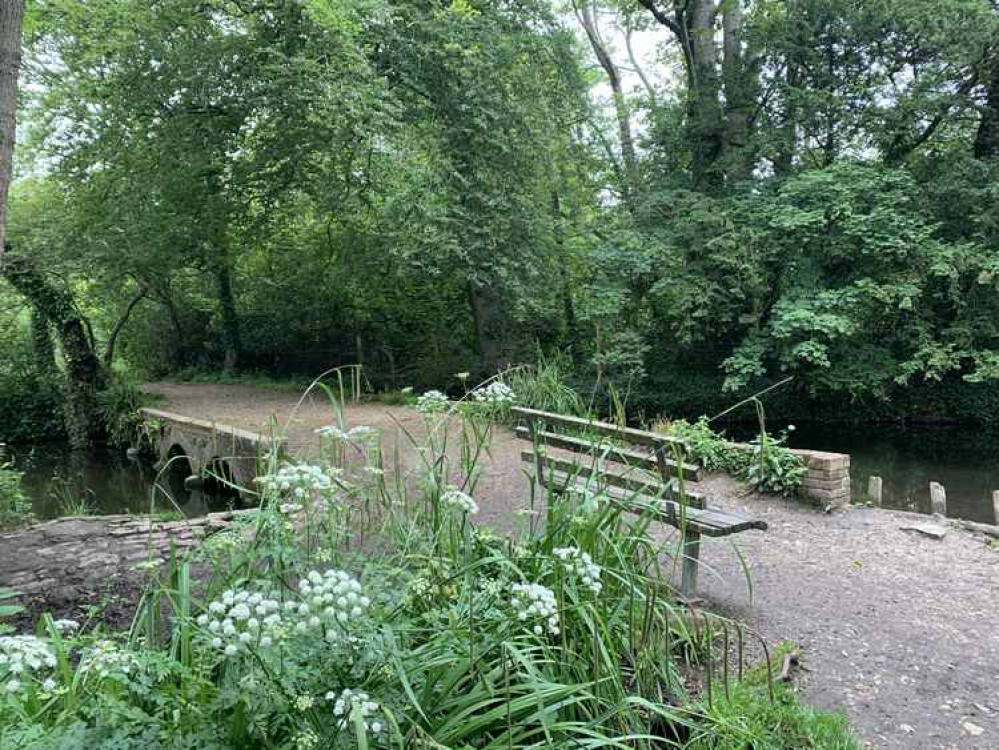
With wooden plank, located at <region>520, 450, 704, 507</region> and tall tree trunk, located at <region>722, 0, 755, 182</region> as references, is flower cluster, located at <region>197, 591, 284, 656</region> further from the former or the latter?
tall tree trunk, located at <region>722, 0, 755, 182</region>

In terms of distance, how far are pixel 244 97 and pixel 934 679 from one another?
10.5 meters

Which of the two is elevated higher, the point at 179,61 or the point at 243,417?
the point at 179,61

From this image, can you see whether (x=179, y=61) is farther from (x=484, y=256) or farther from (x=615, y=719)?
(x=615, y=719)

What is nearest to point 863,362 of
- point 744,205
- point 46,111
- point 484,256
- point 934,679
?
point 744,205

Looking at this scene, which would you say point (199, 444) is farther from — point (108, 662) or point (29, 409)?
point (108, 662)

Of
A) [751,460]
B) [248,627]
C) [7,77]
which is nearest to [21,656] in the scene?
[248,627]

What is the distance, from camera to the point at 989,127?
413 inches

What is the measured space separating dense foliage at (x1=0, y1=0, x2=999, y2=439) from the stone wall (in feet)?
10.5

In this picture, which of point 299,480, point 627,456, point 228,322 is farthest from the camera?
point 228,322

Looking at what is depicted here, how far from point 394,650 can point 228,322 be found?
16.3 m

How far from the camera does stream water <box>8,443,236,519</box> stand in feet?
28.6

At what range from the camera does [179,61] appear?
9102 millimetres

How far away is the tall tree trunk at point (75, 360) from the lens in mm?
11594

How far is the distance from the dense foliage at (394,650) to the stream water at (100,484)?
19.1ft
